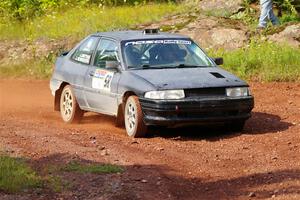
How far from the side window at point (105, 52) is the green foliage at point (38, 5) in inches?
470

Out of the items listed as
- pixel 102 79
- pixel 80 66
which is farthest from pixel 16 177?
pixel 80 66

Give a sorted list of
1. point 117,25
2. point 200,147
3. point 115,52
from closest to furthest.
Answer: point 200,147, point 115,52, point 117,25

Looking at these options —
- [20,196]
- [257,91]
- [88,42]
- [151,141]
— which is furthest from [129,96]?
[257,91]

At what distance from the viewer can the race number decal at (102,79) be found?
12.0 m

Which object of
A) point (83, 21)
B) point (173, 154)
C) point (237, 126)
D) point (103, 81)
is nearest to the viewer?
point (173, 154)

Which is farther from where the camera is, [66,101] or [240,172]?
[66,101]

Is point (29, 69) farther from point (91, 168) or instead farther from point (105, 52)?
point (91, 168)

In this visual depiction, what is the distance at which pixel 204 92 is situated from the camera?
11.1m

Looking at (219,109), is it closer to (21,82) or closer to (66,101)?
(66,101)

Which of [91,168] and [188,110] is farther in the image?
[188,110]

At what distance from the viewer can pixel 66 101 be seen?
525 inches

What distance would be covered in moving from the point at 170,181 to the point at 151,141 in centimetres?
243

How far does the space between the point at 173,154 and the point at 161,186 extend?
175cm

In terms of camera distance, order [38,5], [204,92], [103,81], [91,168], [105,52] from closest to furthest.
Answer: [91,168], [204,92], [103,81], [105,52], [38,5]
